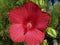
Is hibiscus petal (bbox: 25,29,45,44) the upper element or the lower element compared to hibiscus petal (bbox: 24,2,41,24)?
lower

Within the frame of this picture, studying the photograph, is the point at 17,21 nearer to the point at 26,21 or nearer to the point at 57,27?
the point at 26,21

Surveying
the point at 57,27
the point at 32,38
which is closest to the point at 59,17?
the point at 57,27

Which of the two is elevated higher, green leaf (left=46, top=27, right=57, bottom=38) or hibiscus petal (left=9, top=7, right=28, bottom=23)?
hibiscus petal (left=9, top=7, right=28, bottom=23)

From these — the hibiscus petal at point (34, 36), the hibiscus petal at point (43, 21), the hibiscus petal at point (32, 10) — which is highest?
the hibiscus petal at point (32, 10)

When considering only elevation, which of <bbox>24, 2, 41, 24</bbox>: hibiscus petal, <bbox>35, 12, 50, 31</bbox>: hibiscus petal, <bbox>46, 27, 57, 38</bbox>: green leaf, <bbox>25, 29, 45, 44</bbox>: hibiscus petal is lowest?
<bbox>46, 27, 57, 38</bbox>: green leaf

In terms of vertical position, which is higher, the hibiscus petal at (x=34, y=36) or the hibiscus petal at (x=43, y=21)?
the hibiscus petal at (x=43, y=21)
